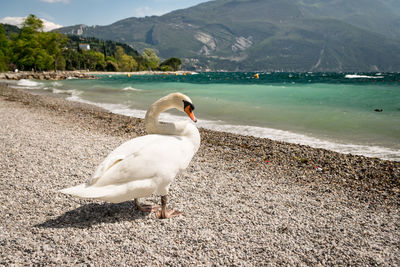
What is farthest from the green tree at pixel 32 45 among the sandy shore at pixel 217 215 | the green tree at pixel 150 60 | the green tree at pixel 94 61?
the sandy shore at pixel 217 215

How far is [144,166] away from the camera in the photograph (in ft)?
12.1

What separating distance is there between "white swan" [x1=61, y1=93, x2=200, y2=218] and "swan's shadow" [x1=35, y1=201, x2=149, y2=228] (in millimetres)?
610

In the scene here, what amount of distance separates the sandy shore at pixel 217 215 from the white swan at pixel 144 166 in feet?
2.20

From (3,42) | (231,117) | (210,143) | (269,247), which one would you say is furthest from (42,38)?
(269,247)

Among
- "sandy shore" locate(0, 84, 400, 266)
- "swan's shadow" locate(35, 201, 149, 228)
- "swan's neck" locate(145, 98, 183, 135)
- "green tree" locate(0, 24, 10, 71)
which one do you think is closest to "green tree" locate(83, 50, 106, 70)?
"green tree" locate(0, 24, 10, 71)

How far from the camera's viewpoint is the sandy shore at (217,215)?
3.50 metres

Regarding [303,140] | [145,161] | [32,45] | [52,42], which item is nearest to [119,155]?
[145,161]

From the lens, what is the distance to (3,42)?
8750cm

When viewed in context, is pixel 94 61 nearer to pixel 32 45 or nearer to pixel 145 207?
pixel 32 45

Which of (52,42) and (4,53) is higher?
(52,42)

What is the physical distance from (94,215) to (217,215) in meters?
2.03

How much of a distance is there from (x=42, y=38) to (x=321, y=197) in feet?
336

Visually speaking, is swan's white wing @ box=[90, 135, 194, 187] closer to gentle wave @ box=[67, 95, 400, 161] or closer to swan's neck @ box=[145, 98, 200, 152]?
swan's neck @ box=[145, 98, 200, 152]

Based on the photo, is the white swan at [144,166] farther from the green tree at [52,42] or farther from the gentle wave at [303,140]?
the green tree at [52,42]
